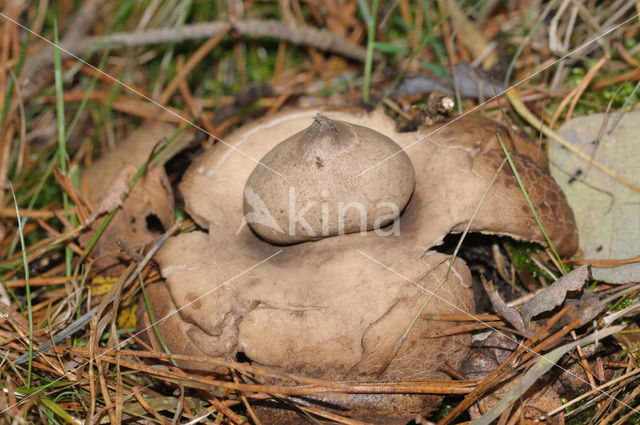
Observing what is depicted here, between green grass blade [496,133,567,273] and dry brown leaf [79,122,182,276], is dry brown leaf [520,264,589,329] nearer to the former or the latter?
green grass blade [496,133,567,273]

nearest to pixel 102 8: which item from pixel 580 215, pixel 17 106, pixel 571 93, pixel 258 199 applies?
pixel 17 106

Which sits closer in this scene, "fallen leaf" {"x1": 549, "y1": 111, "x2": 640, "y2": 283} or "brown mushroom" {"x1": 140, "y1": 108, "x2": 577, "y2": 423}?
"brown mushroom" {"x1": 140, "y1": 108, "x2": 577, "y2": 423}

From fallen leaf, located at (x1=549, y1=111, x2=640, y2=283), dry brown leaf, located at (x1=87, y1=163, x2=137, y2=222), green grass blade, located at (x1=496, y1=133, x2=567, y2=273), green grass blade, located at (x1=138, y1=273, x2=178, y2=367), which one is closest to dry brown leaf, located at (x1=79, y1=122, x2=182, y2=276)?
dry brown leaf, located at (x1=87, y1=163, x2=137, y2=222)

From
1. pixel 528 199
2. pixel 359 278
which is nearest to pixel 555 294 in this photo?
pixel 528 199

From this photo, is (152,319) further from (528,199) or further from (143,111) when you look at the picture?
(143,111)

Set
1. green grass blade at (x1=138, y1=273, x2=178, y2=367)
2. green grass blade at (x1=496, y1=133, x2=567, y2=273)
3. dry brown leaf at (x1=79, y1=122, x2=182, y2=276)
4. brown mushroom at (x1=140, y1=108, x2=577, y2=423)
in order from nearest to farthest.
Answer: brown mushroom at (x1=140, y1=108, x2=577, y2=423) → green grass blade at (x1=138, y1=273, x2=178, y2=367) → green grass blade at (x1=496, y1=133, x2=567, y2=273) → dry brown leaf at (x1=79, y1=122, x2=182, y2=276)

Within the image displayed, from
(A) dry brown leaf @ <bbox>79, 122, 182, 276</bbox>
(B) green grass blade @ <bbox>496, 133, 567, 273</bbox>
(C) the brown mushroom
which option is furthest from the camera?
(A) dry brown leaf @ <bbox>79, 122, 182, 276</bbox>
